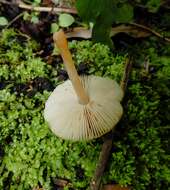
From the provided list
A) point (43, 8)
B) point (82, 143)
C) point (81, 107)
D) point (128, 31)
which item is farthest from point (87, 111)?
point (43, 8)

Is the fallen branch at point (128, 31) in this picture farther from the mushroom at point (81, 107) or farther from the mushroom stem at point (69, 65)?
the mushroom stem at point (69, 65)

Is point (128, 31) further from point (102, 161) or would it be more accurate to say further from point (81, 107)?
point (102, 161)

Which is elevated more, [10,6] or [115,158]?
[10,6]

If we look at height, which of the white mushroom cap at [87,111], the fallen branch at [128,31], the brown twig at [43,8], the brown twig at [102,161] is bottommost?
the brown twig at [102,161]

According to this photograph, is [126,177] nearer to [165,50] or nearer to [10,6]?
[165,50]

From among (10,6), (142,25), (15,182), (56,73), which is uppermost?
(10,6)

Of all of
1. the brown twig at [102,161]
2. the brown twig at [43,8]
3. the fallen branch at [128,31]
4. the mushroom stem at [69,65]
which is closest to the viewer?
the mushroom stem at [69,65]

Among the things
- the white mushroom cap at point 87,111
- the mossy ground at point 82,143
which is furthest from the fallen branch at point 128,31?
the white mushroom cap at point 87,111

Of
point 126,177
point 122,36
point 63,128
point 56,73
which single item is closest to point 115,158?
point 126,177
